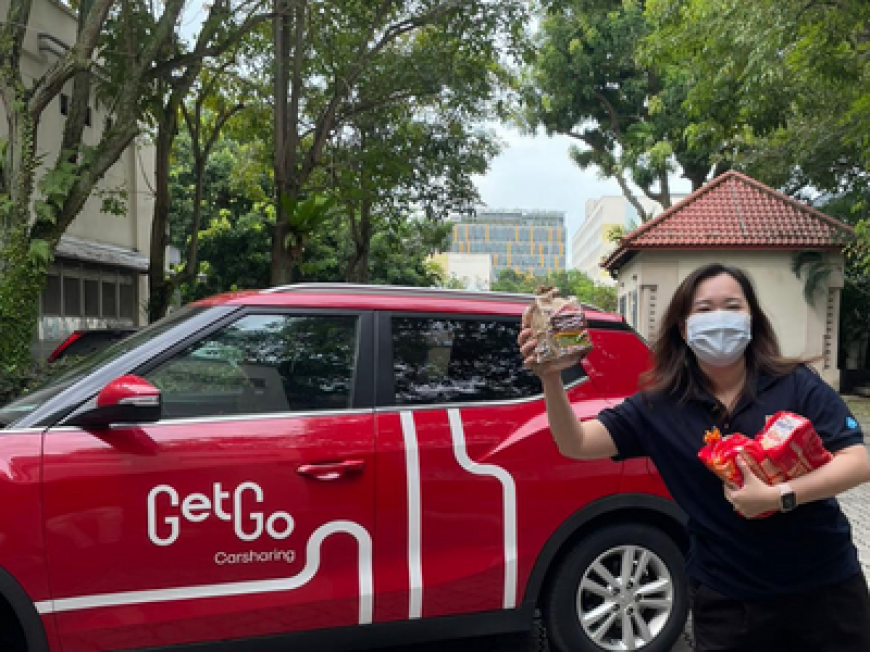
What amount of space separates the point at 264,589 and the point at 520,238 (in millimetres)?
153961

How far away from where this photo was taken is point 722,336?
1935mm

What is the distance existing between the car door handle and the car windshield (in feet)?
2.64

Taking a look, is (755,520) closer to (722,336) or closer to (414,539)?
(722,336)

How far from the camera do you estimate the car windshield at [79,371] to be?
2.84 m

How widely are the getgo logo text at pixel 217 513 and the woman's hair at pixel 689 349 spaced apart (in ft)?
4.96

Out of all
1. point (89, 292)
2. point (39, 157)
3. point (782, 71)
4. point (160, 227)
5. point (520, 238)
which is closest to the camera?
point (39, 157)

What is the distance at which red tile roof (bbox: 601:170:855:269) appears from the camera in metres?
16.8

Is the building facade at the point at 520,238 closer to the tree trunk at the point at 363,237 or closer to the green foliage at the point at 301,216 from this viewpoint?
the tree trunk at the point at 363,237

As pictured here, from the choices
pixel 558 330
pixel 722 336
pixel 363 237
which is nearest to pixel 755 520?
pixel 722 336

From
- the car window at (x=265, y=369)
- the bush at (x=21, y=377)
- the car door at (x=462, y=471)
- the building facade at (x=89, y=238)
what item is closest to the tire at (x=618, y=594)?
the car door at (x=462, y=471)

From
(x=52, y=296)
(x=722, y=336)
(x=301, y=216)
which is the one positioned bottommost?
(x=722, y=336)

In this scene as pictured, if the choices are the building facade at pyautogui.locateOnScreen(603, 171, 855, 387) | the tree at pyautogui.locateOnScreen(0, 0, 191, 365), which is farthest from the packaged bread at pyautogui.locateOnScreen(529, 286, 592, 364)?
the building facade at pyautogui.locateOnScreen(603, 171, 855, 387)

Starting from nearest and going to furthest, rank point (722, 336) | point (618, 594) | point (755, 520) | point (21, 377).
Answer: point (755, 520) → point (722, 336) → point (618, 594) → point (21, 377)

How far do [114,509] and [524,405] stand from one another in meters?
1.68
